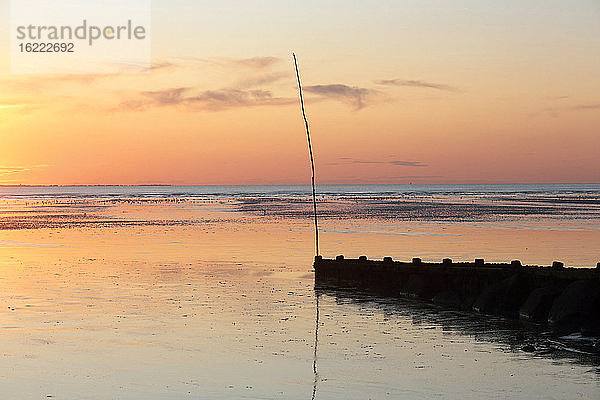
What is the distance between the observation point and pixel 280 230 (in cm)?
4638

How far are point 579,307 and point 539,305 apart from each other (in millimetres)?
1426

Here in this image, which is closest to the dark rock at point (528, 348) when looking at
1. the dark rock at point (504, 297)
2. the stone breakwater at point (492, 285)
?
the stone breakwater at point (492, 285)

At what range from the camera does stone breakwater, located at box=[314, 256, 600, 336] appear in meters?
17.7

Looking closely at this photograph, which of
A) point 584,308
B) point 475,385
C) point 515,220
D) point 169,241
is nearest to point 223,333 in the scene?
point 475,385

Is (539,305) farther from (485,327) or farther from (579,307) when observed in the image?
(485,327)

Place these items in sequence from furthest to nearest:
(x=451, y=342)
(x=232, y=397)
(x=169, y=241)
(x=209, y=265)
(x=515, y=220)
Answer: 1. (x=515, y=220)
2. (x=169, y=241)
3. (x=209, y=265)
4. (x=451, y=342)
5. (x=232, y=397)

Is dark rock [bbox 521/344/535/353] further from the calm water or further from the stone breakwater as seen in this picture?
the stone breakwater

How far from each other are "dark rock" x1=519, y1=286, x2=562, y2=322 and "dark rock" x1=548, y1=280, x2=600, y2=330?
66 cm

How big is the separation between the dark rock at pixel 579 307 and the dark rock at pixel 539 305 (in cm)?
66

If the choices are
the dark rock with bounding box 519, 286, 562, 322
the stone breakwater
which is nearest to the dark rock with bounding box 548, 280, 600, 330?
the stone breakwater

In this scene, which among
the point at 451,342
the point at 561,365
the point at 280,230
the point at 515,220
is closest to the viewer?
the point at 561,365

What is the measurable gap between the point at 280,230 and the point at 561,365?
108ft

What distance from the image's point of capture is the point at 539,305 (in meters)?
18.9

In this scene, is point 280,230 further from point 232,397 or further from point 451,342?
point 232,397
